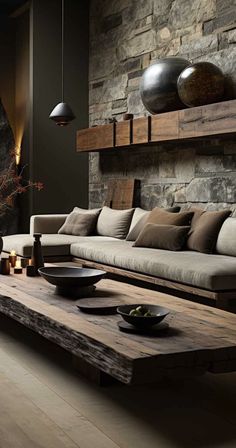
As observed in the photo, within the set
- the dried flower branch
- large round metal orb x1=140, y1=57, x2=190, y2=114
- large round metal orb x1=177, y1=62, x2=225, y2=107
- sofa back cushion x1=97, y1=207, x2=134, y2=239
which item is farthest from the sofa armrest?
large round metal orb x1=177, y1=62, x2=225, y2=107

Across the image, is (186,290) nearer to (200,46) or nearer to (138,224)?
(138,224)

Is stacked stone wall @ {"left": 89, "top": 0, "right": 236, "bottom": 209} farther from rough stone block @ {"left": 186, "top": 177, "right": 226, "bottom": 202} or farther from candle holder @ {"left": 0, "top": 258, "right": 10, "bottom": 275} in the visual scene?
candle holder @ {"left": 0, "top": 258, "right": 10, "bottom": 275}

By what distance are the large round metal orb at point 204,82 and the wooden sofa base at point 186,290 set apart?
1.55 meters

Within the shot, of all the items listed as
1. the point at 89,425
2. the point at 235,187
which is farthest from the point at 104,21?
the point at 89,425

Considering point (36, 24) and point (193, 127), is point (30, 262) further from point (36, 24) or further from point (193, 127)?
point (36, 24)

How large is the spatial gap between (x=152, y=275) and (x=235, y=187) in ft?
3.83

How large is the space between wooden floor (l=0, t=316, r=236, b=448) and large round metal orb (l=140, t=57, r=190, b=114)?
10.4 feet

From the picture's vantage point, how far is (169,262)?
4730 millimetres

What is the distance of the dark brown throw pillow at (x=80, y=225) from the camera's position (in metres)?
6.77

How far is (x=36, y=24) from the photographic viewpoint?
7785mm

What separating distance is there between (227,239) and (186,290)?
68 cm

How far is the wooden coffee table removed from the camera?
7.72 feet

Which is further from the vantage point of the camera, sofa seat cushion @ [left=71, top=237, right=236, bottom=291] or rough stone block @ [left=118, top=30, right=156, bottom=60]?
rough stone block @ [left=118, top=30, right=156, bottom=60]

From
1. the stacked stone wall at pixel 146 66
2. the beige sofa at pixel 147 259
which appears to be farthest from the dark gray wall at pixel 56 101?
the beige sofa at pixel 147 259
